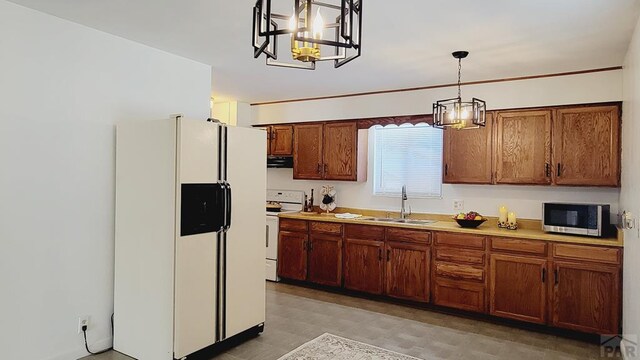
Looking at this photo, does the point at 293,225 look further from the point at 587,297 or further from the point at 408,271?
the point at 587,297

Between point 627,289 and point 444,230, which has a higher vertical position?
point 444,230

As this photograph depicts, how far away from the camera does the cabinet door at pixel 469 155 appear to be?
4402mm

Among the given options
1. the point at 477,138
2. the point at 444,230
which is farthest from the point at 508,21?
the point at 444,230

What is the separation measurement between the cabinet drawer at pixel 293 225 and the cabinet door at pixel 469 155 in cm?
182

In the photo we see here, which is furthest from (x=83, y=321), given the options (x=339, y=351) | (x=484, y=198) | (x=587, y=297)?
(x=587, y=297)

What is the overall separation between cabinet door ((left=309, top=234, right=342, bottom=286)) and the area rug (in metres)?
1.47

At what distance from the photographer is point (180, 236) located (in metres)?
2.95

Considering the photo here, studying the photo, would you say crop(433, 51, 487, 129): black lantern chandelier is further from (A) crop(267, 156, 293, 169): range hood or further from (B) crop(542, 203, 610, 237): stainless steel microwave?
(A) crop(267, 156, 293, 169): range hood

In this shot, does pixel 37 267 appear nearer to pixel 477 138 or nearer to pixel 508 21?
pixel 508 21

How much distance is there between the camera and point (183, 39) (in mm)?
3320

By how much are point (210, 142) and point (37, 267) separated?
1.43m

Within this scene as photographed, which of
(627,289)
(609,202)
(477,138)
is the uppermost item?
(477,138)

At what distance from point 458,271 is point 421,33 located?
7.91 feet

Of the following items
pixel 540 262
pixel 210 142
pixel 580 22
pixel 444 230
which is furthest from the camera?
pixel 444 230
